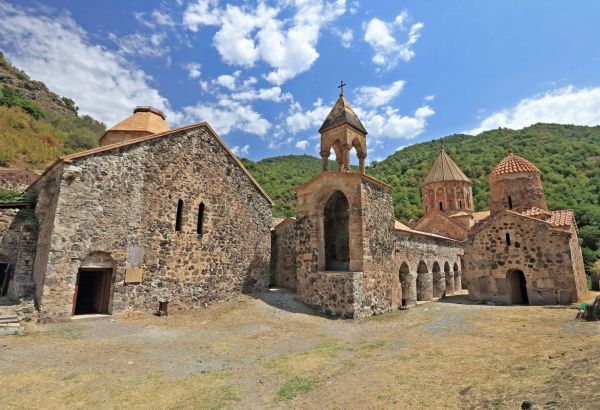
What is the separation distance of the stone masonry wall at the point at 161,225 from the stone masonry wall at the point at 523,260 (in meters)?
10.4

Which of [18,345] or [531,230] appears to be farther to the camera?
[531,230]

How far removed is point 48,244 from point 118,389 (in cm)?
628

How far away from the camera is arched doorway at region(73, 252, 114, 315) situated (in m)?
10.1

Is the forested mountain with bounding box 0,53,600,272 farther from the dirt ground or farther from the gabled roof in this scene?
the dirt ground

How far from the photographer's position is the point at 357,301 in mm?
11289

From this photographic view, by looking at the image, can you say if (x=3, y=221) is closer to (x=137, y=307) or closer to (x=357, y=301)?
(x=137, y=307)

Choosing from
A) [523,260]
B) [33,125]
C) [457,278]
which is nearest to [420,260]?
[523,260]

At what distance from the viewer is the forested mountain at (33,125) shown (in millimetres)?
23750

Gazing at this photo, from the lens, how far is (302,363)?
→ 271 inches

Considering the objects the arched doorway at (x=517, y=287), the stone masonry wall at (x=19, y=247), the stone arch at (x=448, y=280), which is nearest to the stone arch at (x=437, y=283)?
the stone arch at (x=448, y=280)

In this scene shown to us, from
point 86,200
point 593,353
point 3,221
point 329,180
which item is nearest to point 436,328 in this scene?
point 593,353

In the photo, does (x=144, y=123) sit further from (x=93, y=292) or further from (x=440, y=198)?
(x=440, y=198)

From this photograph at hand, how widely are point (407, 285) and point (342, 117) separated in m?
8.36

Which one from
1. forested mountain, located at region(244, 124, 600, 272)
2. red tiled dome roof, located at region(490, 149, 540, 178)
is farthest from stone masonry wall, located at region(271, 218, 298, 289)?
forested mountain, located at region(244, 124, 600, 272)
